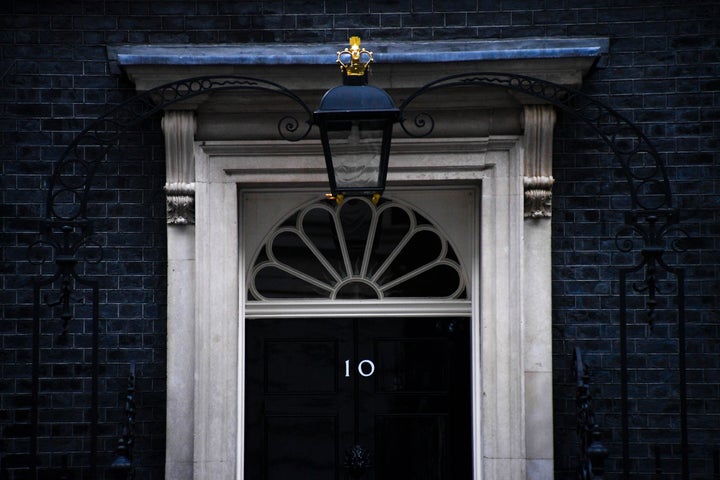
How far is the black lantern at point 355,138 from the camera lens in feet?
22.4

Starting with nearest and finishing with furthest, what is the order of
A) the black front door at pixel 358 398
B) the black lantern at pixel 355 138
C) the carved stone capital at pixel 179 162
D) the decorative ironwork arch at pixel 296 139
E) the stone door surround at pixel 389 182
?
the black lantern at pixel 355 138, the decorative ironwork arch at pixel 296 139, the stone door surround at pixel 389 182, the carved stone capital at pixel 179 162, the black front door at pixel 358 398

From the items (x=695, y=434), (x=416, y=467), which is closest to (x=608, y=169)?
(x=695, y=434)

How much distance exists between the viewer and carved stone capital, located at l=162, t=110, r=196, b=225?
805cm

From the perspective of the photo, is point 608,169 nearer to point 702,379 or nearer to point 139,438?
point 702,379

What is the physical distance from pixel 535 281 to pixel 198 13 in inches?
119

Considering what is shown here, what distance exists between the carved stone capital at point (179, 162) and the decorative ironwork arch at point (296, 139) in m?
0.16

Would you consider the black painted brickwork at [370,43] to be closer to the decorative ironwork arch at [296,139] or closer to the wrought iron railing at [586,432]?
the decorative ironwork arch at [296,139]

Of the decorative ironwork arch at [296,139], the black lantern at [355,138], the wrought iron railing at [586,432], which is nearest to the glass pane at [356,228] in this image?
the decorative ironwork arch at [296,139]

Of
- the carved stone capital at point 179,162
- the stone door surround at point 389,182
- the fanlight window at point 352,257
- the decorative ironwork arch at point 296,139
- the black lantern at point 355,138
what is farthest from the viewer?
the fanlight window at point 352,257

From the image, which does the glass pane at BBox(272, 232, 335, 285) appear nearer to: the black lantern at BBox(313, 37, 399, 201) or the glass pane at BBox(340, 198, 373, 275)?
the glass pane at BBox(340, 198, 373, 275)

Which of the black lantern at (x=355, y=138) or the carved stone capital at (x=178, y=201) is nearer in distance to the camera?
the black lantern at (x=355, y=138)

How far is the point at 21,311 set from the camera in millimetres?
8195

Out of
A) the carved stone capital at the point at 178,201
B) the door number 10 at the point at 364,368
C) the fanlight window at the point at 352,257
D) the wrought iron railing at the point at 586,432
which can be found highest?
the carved stone capital at the point at 178,201

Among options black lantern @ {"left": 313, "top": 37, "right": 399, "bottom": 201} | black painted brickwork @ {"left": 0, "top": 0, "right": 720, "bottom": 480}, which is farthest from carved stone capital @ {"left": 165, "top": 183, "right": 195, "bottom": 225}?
black lantern @ {"left": 313, "top": 37, "right": 399, "bottom": 201}
